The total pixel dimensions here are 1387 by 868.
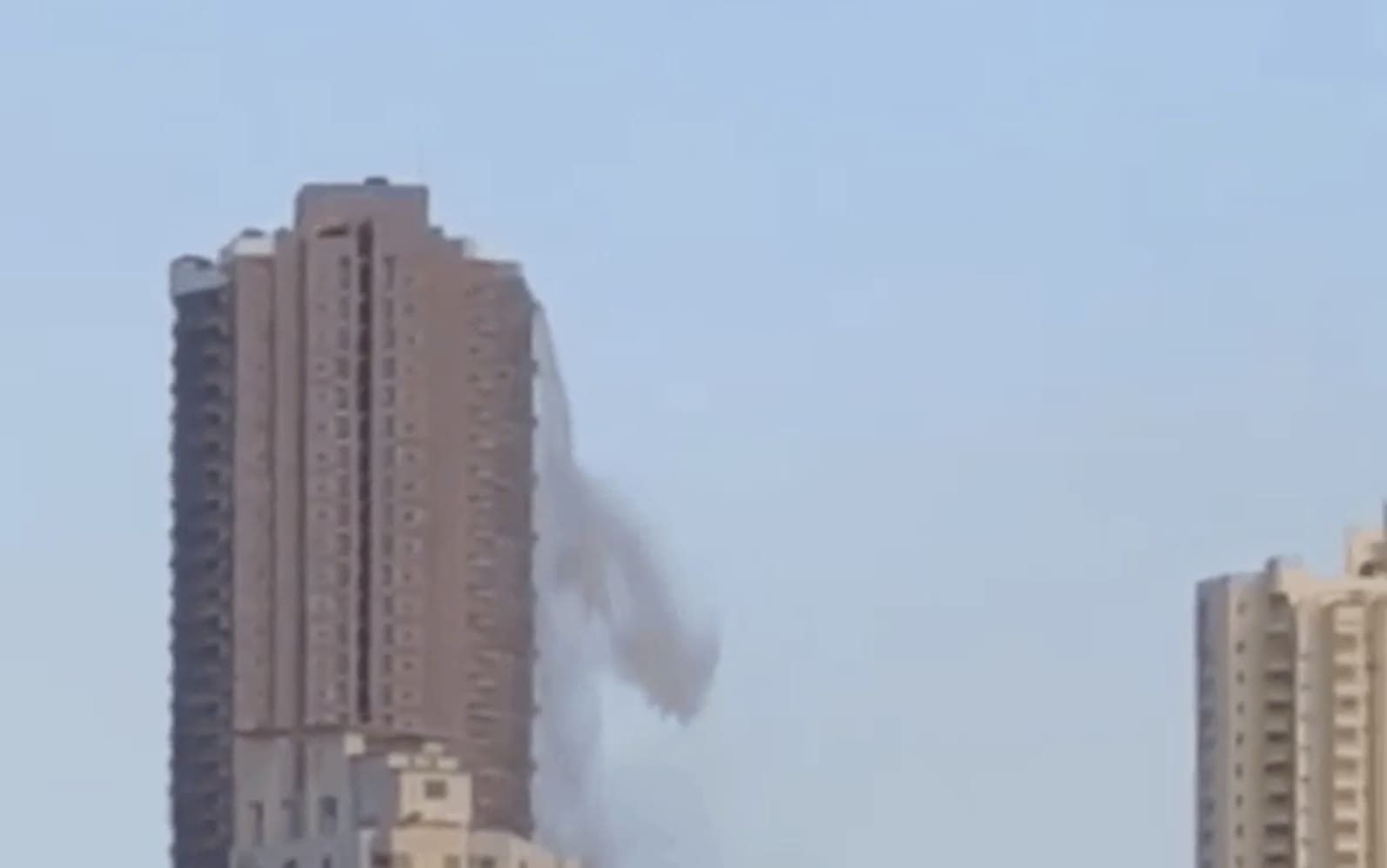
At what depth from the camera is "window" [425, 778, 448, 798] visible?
4450cm

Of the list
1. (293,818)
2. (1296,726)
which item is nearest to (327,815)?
(293,818)

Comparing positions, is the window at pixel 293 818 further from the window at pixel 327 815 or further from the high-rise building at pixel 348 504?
the high-rise building at pixel 348 504

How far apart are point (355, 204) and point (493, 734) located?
12.8 feet

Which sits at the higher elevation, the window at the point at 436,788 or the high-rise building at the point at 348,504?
the high-rise building at the point at 348,504

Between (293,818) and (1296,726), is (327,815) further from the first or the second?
(1296,726)

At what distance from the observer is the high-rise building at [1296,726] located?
45438 millimetres

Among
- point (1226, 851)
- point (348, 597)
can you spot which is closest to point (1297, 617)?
point (1226, 851)

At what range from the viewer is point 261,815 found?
48031mm

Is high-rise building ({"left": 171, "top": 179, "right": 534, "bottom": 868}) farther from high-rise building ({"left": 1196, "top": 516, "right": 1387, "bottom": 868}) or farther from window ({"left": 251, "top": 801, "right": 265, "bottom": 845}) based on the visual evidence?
high-rise building ({"left": 1196, "top": 516, "right": 1387, "bottom": 868})

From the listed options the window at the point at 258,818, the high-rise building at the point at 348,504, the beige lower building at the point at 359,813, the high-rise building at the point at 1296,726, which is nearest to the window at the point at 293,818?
the beige lower building at the point at 359,813

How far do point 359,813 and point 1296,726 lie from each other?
574 centimetres

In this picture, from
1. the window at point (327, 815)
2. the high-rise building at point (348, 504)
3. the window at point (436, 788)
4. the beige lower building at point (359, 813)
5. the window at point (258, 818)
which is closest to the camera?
the beige lower building at point (359, 813)

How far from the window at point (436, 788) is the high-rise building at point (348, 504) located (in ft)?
19.2

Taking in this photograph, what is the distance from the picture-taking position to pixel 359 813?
4409 cm
